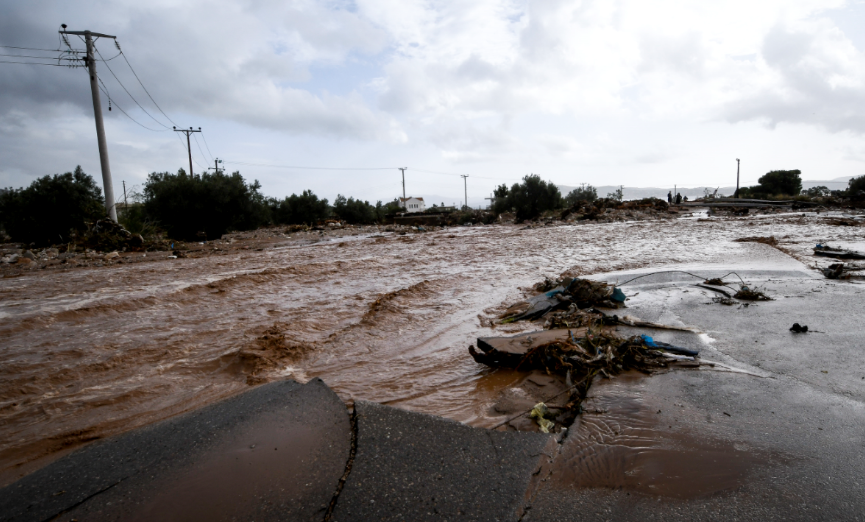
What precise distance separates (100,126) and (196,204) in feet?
20.5

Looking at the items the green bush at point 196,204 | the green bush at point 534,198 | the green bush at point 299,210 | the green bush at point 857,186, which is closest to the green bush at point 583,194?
the green bush at point 534,198

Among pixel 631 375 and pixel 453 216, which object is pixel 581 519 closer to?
pixel 631 375

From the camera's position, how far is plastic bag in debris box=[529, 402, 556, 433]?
3.11 meters

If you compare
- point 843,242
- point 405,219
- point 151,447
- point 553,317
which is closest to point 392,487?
point 151,447

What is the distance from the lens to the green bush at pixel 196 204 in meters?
25.2

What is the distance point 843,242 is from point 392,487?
17.1 m

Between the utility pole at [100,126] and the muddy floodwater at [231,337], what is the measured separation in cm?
897

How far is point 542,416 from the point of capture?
129 inches

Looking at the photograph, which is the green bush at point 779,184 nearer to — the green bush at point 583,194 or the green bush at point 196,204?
the green bush at point 583,194

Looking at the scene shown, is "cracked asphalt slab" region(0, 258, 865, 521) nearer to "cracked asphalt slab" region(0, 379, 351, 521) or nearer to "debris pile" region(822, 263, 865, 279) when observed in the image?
"cracked asphalt slab" region(0, 379, 351, 521)

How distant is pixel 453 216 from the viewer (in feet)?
166

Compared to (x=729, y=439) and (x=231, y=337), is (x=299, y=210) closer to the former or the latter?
(x=231, y=337)

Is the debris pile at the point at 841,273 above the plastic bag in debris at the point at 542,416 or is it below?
above

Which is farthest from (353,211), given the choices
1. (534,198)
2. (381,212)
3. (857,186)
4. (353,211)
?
(857,186)
